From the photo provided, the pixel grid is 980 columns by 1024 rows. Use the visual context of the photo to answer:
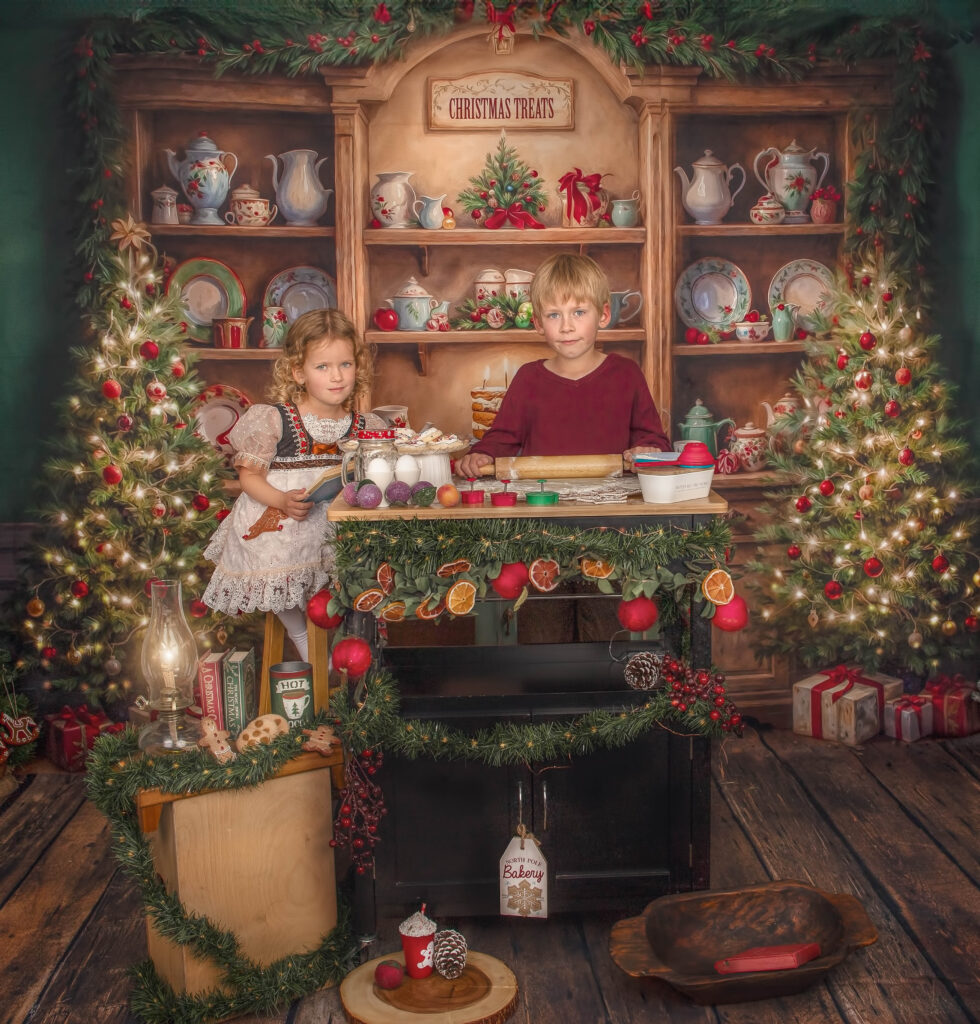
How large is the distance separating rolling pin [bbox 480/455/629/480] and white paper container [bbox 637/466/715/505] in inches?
8.0

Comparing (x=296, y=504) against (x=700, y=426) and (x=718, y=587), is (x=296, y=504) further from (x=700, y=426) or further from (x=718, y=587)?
(x=700, y=426)

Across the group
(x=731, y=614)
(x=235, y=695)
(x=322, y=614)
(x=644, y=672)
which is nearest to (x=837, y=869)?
(x=644, y=672)

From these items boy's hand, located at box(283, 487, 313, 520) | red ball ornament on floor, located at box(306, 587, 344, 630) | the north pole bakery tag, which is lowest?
the north pole bakery tag

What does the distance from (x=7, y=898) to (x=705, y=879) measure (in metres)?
1.94

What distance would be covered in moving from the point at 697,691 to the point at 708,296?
2351 millimetres

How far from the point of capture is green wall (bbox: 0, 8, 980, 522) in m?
4.43

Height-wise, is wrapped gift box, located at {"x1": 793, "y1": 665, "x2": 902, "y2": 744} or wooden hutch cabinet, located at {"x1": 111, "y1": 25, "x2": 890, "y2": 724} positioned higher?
wooden hutch cabinet, located at {"x1": 111, "y1": 25, "x2": 890, "y2": 724}

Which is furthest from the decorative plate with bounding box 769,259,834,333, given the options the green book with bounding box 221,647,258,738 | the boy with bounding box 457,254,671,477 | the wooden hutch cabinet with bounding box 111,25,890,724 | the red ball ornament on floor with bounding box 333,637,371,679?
the green book with bounding box 221,647,258,738

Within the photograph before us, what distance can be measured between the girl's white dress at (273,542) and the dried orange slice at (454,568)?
0.74 metres

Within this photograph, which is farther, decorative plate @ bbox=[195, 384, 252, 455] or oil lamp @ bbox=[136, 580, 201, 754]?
decorative plate @ bbox=[195, 384, 252, 455]

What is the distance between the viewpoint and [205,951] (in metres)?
2.74

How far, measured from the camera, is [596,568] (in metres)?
2.86

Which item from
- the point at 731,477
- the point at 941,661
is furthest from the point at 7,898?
the point at 941,661

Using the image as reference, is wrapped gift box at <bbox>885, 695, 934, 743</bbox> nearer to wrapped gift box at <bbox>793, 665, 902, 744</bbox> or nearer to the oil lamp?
wrapped gift box at <bbox>793, 665, 902, 744</bbox>
